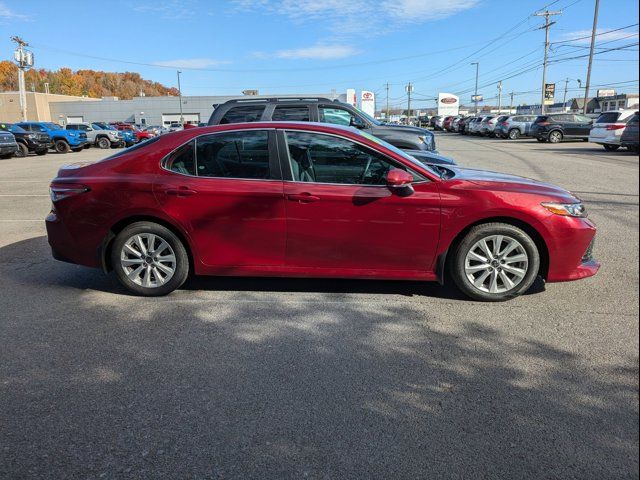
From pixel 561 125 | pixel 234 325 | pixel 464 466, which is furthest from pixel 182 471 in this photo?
pixel 561 125

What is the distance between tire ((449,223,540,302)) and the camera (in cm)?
A: 462

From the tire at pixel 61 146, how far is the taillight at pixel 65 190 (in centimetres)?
2815

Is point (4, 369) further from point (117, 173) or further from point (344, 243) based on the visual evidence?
point (344, 243)

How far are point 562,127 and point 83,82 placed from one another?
421ft

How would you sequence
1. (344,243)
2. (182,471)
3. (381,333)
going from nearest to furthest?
(182,471) → (381,333) → (344,243)

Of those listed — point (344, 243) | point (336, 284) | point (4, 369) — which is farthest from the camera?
point (336, 284)

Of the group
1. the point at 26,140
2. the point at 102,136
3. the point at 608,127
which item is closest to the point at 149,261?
the point at 608,127

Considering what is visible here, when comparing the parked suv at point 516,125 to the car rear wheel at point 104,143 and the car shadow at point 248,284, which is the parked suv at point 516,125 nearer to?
the car rear wheel at point 104,143

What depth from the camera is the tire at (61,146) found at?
29.9 meters

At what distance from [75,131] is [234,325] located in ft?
99.2

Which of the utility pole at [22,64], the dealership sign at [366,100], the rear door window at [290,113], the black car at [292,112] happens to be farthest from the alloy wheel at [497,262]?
the dealership sign at [366,100]

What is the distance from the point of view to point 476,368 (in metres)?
3.56

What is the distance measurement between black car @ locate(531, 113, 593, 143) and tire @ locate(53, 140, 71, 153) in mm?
28632

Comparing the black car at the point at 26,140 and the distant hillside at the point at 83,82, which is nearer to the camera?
the black car at the point at 26,140
